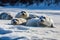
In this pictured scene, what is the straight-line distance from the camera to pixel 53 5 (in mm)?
33031

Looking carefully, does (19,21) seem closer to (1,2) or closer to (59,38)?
(59,38)

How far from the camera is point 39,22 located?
919 centimetres

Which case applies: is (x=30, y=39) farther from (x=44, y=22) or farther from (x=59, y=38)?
(x=44, y=22)

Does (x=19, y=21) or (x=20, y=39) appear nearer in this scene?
(x=20, y=39)

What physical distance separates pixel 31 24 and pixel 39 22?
57cm

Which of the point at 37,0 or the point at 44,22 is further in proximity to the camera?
the point at 37,0

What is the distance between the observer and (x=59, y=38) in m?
6.50

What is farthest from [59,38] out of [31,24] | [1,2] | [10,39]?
[1,2]

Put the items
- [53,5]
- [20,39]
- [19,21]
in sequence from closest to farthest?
[20,39], [19,21], [53,5]

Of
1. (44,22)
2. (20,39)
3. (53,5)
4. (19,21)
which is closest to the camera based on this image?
(20,39)

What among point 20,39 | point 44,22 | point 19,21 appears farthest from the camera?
point 19,21

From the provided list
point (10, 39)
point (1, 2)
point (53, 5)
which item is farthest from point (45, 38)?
point (1, 2)

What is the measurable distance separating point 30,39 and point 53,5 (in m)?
27.1

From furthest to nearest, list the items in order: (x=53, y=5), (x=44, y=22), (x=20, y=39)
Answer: (x=53, y=5)
(x=44, y=22)
(x=20, y=39)
